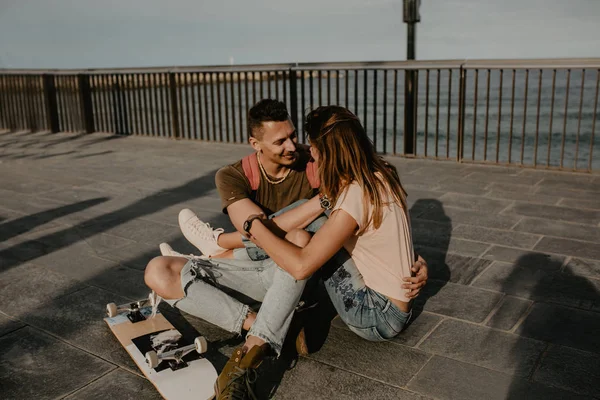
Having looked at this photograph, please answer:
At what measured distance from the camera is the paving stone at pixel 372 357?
102 inches

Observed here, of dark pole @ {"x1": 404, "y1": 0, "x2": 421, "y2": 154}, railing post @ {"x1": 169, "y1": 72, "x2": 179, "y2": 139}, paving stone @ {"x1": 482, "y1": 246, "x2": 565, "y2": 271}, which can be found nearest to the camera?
paving stone @ {"x1": 482, "y1": 246, "x2": 565, "y2": 271}

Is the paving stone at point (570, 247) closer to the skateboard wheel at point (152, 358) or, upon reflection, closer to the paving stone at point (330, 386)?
the paving stone at point (330, 386)

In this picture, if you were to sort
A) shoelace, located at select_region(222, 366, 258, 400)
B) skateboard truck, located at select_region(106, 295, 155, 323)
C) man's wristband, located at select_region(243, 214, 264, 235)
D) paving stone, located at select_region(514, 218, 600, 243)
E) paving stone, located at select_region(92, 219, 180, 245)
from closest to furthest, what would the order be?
1. shoelace, located at select_region(222, 366, 258, 400)
2. man's wristband, located at select_region(243, 214, 264, 235)
3. skateboard truck, located at select_region(106, 295, 155, 323)
4. paving stone, located at select_region(514, 218, 600, 243)
5. paving stone, located at select_region(92, 219, 180, 245)

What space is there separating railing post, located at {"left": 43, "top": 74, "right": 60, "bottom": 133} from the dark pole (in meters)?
7.09

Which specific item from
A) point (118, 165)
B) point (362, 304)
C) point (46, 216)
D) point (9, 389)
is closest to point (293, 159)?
point (362, 304)

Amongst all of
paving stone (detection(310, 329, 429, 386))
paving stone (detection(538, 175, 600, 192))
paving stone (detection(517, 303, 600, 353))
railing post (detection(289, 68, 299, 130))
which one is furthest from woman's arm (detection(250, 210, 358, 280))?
railing post (detection(289, 68, 299, 130))

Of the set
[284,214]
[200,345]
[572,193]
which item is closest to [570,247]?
[572,193]

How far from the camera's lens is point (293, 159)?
10.5 ft

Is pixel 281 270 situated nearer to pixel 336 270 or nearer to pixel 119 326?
pixel 336 270

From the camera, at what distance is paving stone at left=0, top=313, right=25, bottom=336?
10.2ft

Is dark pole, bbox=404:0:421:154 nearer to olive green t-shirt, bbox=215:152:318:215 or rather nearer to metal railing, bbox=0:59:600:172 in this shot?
metal railing, bbox=0:59:600:172

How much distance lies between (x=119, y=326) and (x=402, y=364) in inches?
57.8

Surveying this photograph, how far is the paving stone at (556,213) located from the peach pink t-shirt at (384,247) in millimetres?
2895

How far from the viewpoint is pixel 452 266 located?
395cm
